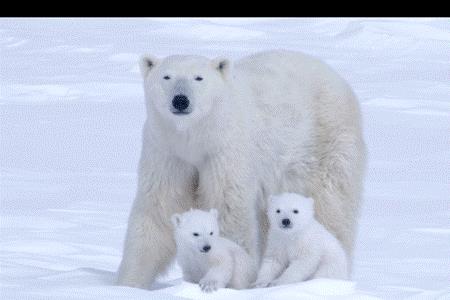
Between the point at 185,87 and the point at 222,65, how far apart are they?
13.4 inches

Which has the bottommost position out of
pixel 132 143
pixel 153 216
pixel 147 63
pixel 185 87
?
pixel 153 216

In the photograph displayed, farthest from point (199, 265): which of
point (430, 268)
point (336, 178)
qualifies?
point (430, 268)

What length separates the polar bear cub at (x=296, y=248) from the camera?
514cm

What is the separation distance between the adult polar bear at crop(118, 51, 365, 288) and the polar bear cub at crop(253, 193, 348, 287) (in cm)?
25

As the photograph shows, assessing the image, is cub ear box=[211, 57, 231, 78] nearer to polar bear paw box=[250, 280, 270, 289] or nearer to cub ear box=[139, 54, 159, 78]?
cub ear box=[139, 54, 159, 78]

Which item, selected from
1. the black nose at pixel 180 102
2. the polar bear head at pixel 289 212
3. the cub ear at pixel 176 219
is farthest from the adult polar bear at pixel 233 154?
the cub ear at pixel 176 219

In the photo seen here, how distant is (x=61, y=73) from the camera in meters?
20.1

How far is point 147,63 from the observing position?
5480 millimetres

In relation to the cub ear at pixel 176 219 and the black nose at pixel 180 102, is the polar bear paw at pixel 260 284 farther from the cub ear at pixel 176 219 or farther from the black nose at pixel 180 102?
the black nose at pixel 180 102

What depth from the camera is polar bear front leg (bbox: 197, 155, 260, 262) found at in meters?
5.38

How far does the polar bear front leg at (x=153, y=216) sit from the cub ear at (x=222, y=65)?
497 millimetres

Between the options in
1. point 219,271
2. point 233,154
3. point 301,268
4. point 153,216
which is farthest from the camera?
point 153,216

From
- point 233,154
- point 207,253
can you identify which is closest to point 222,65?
point 233,154

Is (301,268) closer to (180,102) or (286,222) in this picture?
(286,222)
